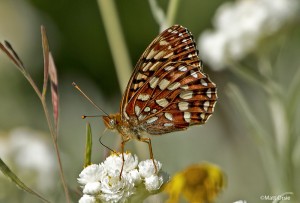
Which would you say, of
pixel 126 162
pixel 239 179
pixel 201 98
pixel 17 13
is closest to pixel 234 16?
pixel 239 179

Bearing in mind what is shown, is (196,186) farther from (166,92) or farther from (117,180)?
(117,180)

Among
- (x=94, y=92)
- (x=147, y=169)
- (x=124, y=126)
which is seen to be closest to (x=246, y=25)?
(x=124, y=126)

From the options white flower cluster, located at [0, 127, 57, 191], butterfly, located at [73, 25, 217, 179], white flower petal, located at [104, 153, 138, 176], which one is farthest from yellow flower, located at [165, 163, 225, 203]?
white flower cluster, located at [0, 127, 57, 191]

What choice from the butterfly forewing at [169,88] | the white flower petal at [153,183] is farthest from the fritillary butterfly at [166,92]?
the white flower petal at [153,183]

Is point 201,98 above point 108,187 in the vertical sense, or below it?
above

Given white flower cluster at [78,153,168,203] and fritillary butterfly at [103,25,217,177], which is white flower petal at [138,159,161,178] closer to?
white flower cluster at [78,153,168,203]

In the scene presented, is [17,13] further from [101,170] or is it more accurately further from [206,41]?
[101,170]

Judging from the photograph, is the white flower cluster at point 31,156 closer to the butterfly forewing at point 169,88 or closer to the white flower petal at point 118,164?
the butterfly forewing at point 169,88

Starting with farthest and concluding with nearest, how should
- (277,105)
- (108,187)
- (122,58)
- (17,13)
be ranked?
(17,13), (122,58), (277,105), (108,187)
